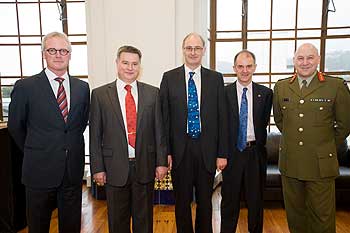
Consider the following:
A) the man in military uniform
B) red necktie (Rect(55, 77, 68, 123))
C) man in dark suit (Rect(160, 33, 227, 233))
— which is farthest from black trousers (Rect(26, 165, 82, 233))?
the man in military uniform

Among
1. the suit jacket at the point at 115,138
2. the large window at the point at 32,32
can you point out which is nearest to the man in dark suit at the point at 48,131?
the suit jacket at the point at 115,138

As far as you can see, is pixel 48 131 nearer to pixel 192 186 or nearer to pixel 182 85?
pixel 182 85

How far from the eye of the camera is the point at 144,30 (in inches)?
150

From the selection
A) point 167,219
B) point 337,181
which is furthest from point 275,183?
point 167,219

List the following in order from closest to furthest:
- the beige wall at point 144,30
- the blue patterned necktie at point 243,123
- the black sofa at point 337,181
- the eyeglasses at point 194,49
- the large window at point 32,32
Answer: the eyeglasses at point 194,49 → the blue patterned necktie at point 243,123 → the black sofa at point 337,181 → the beige wall at point 144,30 → the large window at point 32,32

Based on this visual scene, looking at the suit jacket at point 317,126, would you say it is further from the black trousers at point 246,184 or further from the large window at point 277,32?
the large window at point 277,32

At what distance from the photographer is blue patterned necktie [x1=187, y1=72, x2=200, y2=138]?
2.42 metres

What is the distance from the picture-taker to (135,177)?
2.27 m

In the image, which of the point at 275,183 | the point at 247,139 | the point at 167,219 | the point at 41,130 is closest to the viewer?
the point at 41,130

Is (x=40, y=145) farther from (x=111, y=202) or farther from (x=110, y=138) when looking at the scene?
(x=111, y=202)

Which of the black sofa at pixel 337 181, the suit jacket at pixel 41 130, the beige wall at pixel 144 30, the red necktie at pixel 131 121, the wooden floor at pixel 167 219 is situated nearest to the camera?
the suit jacket at pixel 41 130

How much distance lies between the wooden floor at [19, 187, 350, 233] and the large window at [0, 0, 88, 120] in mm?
1972

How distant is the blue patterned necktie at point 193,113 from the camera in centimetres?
242

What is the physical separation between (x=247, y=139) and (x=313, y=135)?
1.63 feet
